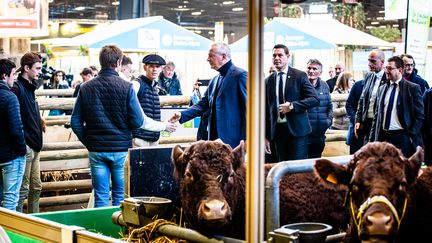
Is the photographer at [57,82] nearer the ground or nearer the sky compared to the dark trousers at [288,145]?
nearer the ground

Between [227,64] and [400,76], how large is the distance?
1236 millimetres

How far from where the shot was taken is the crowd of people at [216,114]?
4566mm

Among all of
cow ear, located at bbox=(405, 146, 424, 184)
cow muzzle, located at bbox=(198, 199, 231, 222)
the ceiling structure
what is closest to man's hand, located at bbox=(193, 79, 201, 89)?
the ceiling structure

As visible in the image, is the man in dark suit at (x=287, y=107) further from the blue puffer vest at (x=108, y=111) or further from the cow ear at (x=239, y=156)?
the blue puffer vest at (x=108, y=111)

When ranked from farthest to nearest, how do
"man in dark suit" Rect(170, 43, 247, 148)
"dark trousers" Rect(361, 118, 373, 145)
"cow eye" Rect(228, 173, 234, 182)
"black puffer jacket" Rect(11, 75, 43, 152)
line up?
1. "black puffer jacket" Rect(11, 75, 43, 152)
2. "man in dark suit" Rect(170, 43, 247, 148)
3. "dark trousers" Rect(361, 118, 373, 145)
4. "cow eye" Rect(228, 173, 234, 182)

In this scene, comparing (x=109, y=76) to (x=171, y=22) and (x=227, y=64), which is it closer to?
(x=227, y=64)

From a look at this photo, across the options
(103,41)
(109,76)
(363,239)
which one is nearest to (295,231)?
(363,239)

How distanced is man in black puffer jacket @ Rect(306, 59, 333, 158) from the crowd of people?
0.01 m

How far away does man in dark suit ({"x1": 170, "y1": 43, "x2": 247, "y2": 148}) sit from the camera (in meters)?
5.00

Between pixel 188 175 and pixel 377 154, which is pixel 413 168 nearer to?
pixel 377 154

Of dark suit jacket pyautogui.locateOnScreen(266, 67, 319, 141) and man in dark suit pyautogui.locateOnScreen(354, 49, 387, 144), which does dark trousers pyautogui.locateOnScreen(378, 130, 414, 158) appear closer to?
man in dark suit pyautogui.locateOnScreen(354, 49, 387, 144)

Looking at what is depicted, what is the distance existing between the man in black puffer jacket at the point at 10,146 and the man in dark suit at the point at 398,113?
149 inches

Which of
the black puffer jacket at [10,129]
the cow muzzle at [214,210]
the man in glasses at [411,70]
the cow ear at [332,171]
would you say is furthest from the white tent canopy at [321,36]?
Result: the cow ear at [332,171]

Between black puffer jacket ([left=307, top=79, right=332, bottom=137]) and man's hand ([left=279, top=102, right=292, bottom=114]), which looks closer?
man's hand ([left=279, top=102, right=292, bottom=114])
